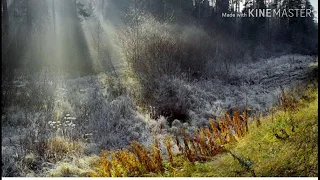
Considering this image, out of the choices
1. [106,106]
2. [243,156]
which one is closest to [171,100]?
[106,106]

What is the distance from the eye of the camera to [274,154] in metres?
4.22

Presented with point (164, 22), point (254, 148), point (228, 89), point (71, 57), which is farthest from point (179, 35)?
point (254, 148)

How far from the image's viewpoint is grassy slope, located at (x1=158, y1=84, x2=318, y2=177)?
387 centimetres

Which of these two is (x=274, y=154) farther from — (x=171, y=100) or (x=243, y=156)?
(x=171, y=100)

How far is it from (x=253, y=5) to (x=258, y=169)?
4093 millimetres

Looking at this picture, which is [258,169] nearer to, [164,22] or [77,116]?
[77,116]

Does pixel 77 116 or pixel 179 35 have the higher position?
pixel 179 35

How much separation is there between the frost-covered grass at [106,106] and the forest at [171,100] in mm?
26

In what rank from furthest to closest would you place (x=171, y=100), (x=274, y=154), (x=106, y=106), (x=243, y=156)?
1. (x=171, y=100)
2. (x=106, y=106)
3. (x=243, y=156)
4. (x=274, y=154)

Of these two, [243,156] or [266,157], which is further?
[243,156]

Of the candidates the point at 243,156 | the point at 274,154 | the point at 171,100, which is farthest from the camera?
the point at 171,100

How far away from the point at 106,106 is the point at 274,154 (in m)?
3.80

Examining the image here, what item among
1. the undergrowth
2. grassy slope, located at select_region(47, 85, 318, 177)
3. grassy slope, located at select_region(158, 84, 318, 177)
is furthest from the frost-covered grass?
grassy slope, located at select_region(158, 84, 318, 177)

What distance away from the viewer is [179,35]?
31.5ft
